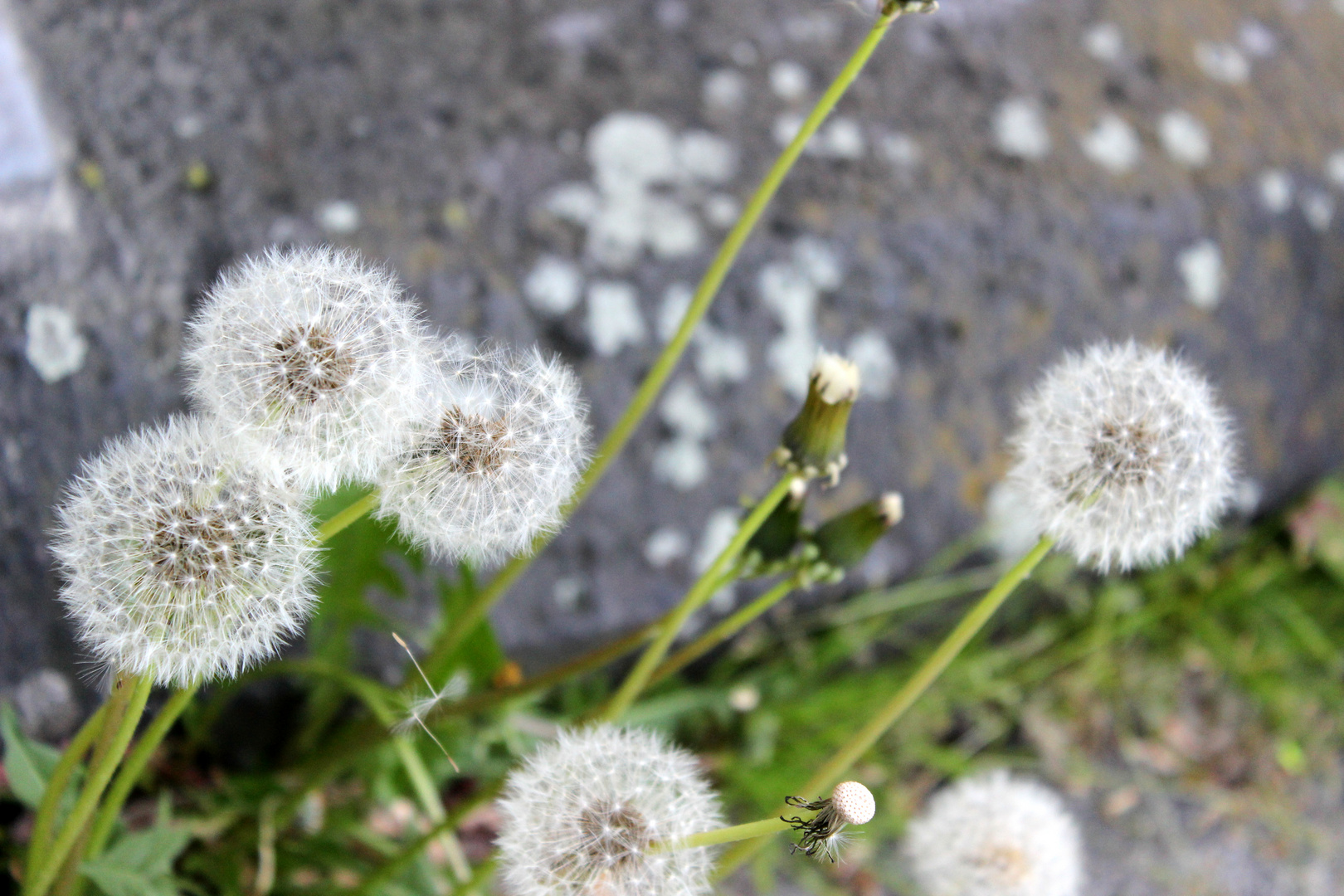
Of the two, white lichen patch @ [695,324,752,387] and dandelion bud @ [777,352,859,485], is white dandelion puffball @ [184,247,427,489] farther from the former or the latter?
white lichen patch @ [695,324,752,387]

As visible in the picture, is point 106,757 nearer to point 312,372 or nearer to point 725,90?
point 312,372

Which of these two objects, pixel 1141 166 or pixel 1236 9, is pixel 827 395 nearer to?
pixel 1141 166

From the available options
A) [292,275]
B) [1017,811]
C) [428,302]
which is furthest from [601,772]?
[428,302]

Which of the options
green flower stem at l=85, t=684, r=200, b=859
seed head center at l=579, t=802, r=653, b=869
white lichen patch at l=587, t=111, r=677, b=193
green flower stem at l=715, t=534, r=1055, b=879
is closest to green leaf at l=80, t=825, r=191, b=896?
green flower stem at l=85, t=684, r=200, b=859

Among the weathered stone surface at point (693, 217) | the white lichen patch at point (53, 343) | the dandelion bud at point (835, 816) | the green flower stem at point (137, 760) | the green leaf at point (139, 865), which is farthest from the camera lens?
the weathered stone surface at point (693, 217)

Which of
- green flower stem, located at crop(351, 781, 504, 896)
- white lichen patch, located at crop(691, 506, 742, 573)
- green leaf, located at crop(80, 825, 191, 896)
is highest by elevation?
green leaf, located at crop(80, 825, 191, 896)

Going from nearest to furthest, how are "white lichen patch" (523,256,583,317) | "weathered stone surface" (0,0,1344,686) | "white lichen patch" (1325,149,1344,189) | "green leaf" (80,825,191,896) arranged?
"green leaf" (80,825,191,896) → "weathered stone surface" (0,0,1344,686) → "white lichen patch" (523,256,583,317) → "white lichen patch" (1325,149,1344,189)

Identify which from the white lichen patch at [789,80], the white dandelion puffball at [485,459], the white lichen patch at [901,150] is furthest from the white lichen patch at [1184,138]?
the white dandelion puffball at [485,459]

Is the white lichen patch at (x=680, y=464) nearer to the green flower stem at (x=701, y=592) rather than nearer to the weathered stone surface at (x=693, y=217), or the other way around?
the weathered stone surface at (x=693, y=217)

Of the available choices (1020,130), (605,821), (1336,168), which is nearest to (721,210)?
(1020,130)
